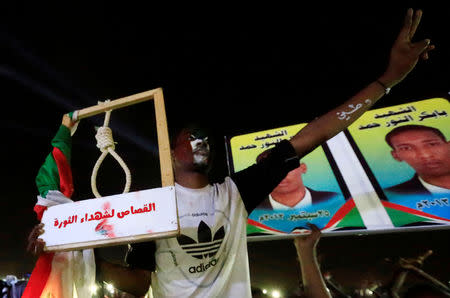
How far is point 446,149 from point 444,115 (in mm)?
285

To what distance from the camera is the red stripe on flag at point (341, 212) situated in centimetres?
201

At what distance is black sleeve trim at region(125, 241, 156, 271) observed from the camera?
4.02 ft

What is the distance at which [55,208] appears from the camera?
115 cm

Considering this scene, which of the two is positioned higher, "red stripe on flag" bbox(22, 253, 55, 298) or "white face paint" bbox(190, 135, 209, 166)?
"white face paint" bbox(190, 135, 209, 166)

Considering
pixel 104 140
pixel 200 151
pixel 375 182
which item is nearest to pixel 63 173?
pixel 104 140

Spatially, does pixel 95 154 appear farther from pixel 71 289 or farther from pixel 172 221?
pixel 172 221

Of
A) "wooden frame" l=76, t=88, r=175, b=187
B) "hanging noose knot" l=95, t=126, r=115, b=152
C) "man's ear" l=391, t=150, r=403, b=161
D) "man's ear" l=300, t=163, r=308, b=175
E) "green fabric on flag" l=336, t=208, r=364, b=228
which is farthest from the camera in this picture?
"man's ear" l=300, t=163, r=308, b=175

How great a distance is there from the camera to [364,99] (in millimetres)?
1414

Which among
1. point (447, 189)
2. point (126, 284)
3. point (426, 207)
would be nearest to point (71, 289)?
point (126, 284)

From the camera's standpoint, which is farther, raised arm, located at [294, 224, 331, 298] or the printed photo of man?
the printed photo of man

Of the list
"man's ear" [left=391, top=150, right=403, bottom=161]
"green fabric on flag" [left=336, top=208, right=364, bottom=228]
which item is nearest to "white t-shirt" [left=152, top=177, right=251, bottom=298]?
"green fabric on flag" [left=336, top=208, right=364, bottom=228]

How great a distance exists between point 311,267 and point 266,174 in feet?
3.16

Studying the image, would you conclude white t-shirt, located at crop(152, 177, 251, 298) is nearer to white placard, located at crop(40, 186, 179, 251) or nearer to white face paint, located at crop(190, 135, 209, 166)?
white face paint, located at crop(190, 135, 209, 166)

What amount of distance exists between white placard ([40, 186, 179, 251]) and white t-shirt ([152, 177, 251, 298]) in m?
0.34
